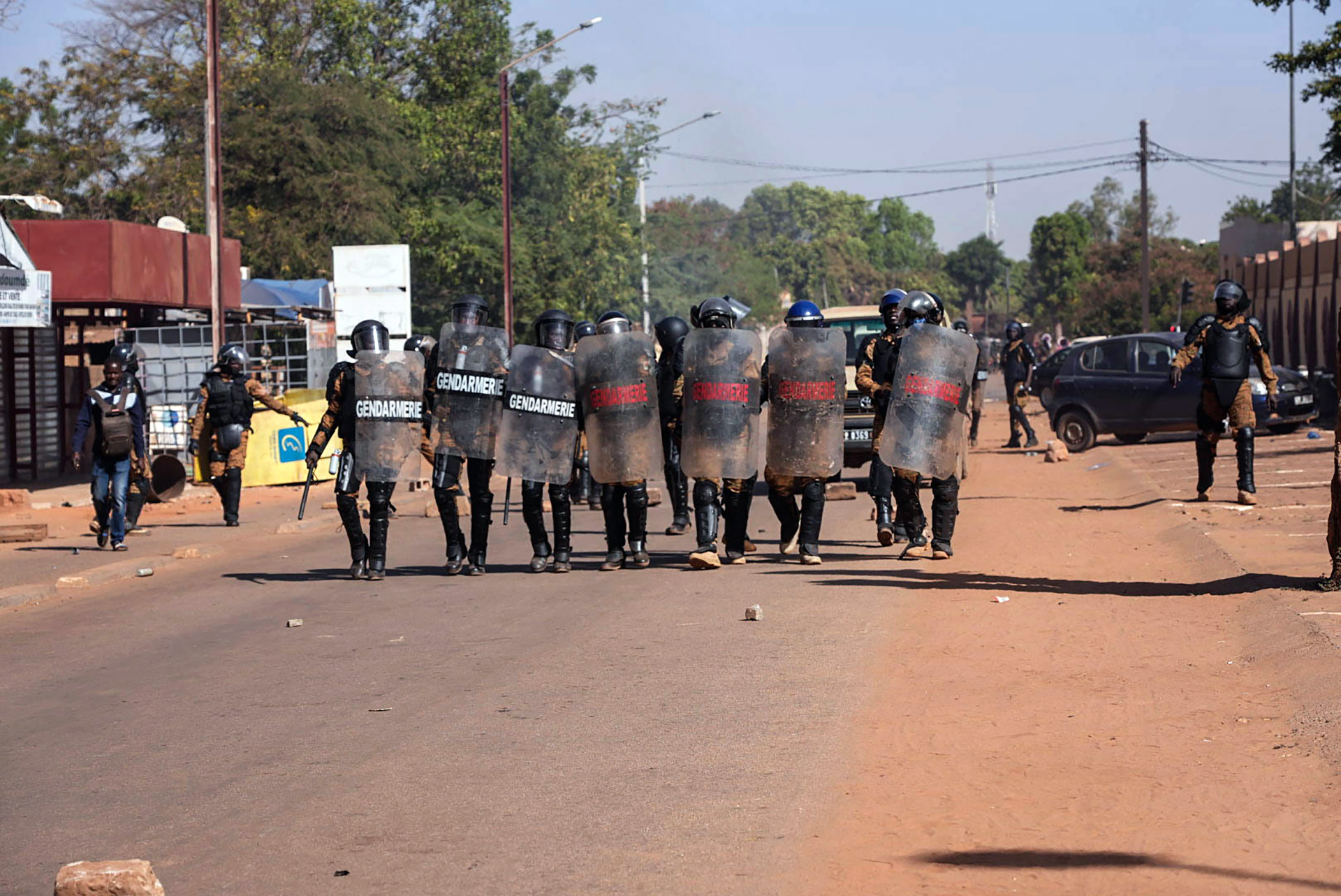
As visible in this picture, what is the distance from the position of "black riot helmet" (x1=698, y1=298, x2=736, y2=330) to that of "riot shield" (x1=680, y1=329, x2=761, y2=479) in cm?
14

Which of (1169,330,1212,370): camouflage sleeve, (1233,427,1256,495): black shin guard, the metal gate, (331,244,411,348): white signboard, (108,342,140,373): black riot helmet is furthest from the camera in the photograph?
(331,244,411,348): white signboard

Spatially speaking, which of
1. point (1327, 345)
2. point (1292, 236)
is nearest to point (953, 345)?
point (1327, 345)

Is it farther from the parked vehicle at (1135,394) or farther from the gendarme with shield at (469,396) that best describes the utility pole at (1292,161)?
the gendarme with shield at (469,396)

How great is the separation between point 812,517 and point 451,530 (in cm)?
279

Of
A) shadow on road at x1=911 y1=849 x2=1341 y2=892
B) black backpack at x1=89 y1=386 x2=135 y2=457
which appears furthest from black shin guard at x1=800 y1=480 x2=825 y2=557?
shadow on road at x1=911 y1=849 x2=1341 y2=892

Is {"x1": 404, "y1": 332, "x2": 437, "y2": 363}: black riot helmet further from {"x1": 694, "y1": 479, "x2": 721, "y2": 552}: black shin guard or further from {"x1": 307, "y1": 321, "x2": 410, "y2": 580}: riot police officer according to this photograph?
{"x1": 694, "y1": 479, "x2": 721, "y2": 552}: black shin guard

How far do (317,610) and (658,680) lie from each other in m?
3.80

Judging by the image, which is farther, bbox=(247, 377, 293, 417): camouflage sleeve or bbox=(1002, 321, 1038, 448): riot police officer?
bbox=(1002, 321, 1038, 448): riot police officer

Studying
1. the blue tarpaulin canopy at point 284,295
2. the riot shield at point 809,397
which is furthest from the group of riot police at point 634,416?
the blue tarpaulin canopy at point 284,295

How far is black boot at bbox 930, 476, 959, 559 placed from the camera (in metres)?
11.9

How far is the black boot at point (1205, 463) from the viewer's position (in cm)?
1527

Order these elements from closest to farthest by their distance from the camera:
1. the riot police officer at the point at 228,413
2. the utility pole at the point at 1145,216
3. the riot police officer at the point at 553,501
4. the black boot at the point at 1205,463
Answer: the riot police officer at the point at 553,501 → the black boot at the point at 1205,463 → the riot police officer at the point at 228,413 → the utility pole at the point at 1145,216

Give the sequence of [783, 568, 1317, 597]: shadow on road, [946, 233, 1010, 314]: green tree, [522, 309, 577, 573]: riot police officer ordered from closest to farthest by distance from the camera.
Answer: [783, 568, 1317, 597]: shadow on road → [522, 309, 577, 573]: riot police officer → [946, 233, 1010, 314]: green tree

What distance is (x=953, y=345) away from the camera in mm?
11727
